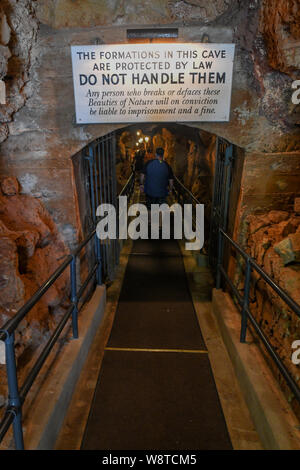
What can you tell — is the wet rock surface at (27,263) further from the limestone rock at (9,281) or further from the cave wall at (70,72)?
the cave wall at (70,72)

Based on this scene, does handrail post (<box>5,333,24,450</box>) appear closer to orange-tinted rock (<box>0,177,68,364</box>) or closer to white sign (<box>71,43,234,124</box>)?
orange-tinted rock (<box>0,177,68,364</box>)

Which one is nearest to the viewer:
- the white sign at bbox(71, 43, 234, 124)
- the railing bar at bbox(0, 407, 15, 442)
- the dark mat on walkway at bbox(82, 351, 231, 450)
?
the railing bar at bbox(0, 407, 15, 442)

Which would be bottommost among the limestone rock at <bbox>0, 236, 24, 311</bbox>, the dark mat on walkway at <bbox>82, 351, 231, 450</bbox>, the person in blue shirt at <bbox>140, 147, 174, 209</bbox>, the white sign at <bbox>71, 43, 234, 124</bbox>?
the dark mat on walkway at <bbox>82, 351, 231, 450</bbox>

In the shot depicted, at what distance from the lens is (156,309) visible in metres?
4.31

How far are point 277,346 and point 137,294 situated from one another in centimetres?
236

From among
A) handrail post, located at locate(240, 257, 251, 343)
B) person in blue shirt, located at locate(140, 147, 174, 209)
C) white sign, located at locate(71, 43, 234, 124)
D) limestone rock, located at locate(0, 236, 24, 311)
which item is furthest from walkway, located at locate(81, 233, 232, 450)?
white sign, located at locate(71, 43, 234, 124)

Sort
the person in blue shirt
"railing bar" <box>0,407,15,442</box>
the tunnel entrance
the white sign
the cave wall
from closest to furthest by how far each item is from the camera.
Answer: "railing bar" <box>0,407,15,442</box>, the cave wall, the white sign, the tunnel entrance, the person in blue shirt

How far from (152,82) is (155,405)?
3300 mm

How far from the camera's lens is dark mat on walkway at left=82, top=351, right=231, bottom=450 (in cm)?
229

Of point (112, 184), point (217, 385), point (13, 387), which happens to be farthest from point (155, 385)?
point (112, 184)

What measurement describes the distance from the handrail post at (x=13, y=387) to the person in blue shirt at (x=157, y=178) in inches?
188

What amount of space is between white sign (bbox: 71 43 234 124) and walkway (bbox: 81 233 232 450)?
2447 millimetres

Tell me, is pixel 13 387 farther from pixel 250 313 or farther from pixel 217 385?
pixel 250 313
